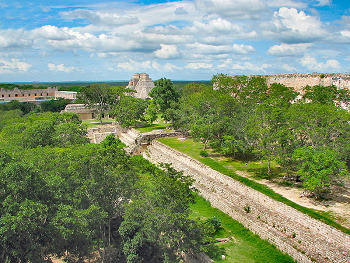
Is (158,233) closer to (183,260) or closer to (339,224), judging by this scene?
(183,260)

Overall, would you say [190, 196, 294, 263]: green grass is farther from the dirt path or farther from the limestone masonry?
the dirt path

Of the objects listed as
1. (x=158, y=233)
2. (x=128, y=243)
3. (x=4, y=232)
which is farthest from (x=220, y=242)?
(x=4, y=232)

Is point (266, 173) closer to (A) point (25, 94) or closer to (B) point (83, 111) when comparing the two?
(B) point (83, 111)

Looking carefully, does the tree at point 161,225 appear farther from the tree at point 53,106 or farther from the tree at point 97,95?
the tree at point 53,106

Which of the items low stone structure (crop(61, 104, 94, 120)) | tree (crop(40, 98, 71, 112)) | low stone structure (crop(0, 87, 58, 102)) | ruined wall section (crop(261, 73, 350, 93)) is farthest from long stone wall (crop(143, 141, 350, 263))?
low stone structure (crop(0, 87, 58, 102))

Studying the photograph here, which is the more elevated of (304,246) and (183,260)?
(304,246)

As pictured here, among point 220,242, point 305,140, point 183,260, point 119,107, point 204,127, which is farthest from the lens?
point 119,107

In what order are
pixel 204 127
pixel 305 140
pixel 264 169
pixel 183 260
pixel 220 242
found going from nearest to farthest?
pixel 183 260 → pixel 220 242 → pixel 305 140 → pixel 264 169 → pixel 204 127
